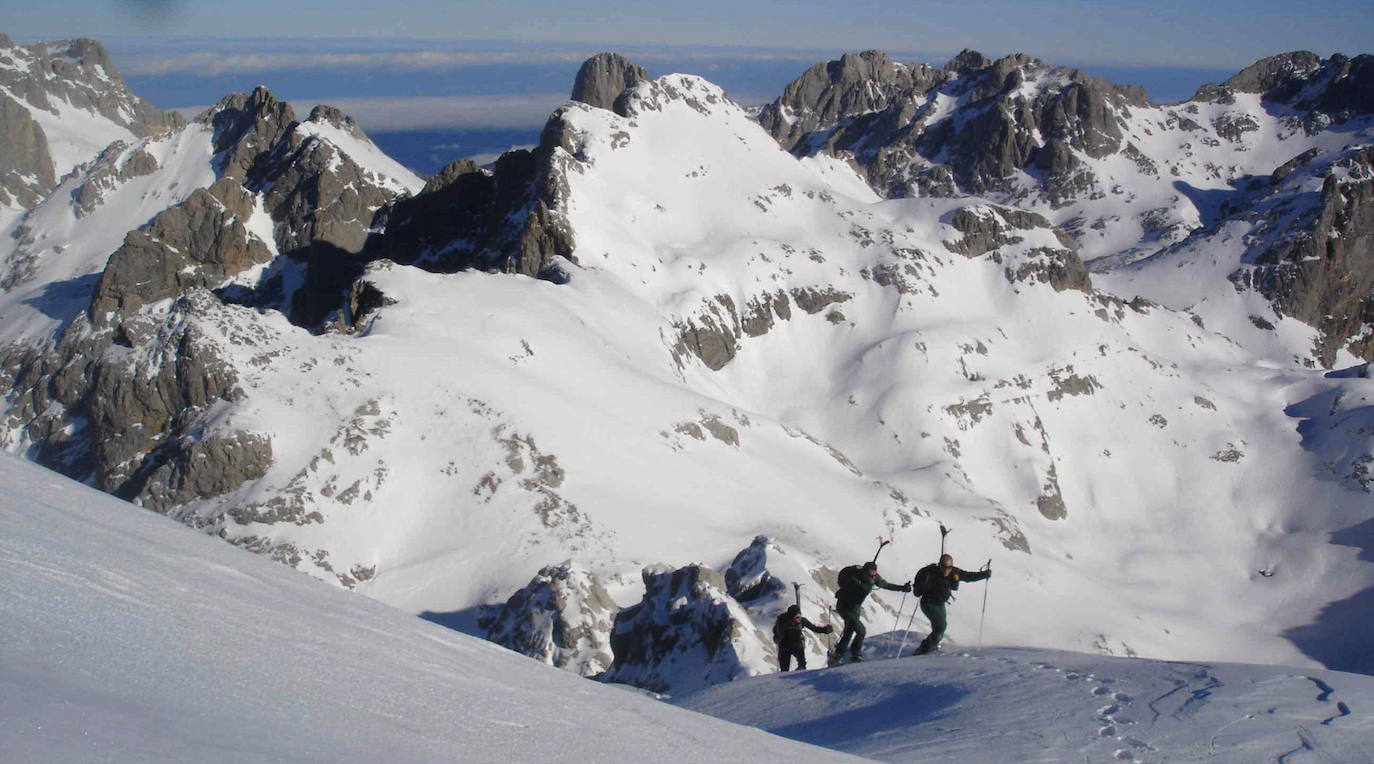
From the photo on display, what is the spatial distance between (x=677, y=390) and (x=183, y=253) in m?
89.2

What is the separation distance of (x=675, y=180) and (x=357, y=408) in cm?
6663

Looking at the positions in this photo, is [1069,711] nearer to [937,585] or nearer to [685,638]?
[937,585]

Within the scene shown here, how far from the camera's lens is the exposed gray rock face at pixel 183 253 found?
12606 centimetres

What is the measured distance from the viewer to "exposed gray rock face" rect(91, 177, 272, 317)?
126062mm

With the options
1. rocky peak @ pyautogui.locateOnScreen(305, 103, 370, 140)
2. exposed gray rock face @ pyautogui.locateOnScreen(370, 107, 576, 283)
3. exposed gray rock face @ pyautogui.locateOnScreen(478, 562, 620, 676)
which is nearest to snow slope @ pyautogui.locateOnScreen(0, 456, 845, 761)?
exposed gray rock face @ pyautogui.locateOnScreen(478, 562, 620, 676)

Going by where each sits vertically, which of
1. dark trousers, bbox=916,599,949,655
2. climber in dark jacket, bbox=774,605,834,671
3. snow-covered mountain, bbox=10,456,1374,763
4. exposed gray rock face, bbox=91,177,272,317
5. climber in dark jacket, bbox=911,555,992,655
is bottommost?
exposed gray rock face, bbox=91,177,272,317

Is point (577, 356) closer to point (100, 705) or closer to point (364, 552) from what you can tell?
point (364, 552)

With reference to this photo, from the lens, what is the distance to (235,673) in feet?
29.0

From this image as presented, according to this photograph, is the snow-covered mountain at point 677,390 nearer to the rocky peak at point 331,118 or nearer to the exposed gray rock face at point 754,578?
the exposed gray rock face at point 754,578

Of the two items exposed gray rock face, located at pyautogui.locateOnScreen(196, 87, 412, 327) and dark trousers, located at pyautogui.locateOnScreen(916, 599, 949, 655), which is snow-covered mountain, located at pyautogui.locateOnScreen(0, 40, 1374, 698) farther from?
dark trousers, located at pyautogui.locateOnScreen(916, 599, 949, 655)

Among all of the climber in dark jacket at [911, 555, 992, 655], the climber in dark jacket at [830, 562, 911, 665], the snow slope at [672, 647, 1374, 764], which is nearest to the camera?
the snow slope at [672, 647, 1374, 764]

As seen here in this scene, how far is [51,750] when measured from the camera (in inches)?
244

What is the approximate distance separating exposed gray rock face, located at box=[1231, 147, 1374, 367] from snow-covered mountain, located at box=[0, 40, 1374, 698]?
2.86 feet

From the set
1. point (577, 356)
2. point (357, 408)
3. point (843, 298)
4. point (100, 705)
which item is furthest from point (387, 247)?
point (100, 705)
